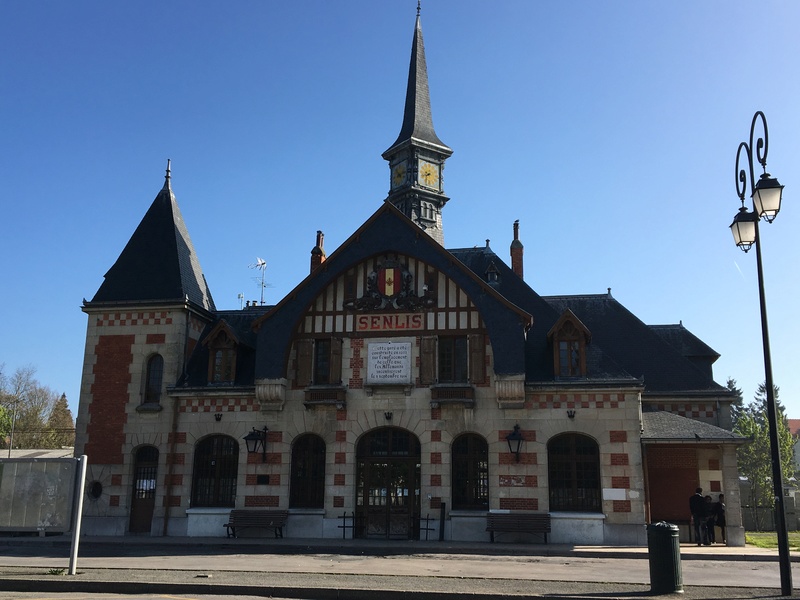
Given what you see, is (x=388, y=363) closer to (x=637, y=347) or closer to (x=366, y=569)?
(x=366, y=569)

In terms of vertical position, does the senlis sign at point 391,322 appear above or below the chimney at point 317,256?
below

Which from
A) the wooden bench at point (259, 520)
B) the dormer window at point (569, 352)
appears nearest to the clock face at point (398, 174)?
the dormer window at point (569, 352)

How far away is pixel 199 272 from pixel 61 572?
1722 cm

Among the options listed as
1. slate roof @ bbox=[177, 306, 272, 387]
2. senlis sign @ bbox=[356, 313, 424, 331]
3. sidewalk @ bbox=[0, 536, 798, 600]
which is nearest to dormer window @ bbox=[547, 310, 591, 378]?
senlis sign @ bbox=[356, 313, 424, 331]

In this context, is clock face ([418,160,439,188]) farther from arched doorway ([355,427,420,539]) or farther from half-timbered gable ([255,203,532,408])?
arched doorway ([355,427,420,539])

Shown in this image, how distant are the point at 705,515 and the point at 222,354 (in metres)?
16.6

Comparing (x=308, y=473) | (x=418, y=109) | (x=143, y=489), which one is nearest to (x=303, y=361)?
(x=308, y=473)

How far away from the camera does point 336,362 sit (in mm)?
25906

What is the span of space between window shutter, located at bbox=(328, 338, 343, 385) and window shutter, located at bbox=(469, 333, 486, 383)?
437cm

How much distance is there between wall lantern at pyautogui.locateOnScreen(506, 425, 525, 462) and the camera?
23797mm

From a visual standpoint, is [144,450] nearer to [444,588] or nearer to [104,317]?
[104,317]

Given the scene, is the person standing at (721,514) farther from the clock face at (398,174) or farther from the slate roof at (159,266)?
the clock face at (398,174)

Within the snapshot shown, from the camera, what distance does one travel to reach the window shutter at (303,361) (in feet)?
85.3

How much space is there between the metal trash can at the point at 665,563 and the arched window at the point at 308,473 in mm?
14299
